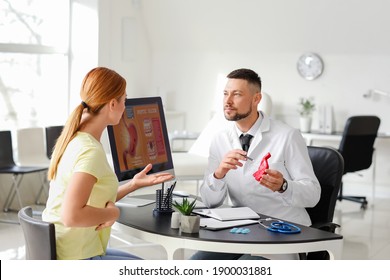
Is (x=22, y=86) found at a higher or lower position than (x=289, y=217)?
higher

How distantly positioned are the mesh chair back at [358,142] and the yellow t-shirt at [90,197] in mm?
4617

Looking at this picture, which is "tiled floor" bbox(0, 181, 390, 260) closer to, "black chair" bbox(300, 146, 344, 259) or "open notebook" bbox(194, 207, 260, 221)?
"black chair" bbox(300, 146, 344, 259)

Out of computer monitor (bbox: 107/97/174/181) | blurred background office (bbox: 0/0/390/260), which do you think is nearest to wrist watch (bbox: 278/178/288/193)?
computer monitor (bbox: 107/97/174/181)

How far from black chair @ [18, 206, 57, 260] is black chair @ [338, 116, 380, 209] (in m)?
4.79

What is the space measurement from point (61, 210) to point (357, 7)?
6028mm

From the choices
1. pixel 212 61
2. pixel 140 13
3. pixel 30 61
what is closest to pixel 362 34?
pixel 212 61

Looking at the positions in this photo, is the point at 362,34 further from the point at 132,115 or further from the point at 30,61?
the point at 132,115

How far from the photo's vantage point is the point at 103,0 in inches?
321

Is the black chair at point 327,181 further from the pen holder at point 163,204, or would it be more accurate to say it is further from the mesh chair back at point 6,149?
the mesh chair back at point 6,149

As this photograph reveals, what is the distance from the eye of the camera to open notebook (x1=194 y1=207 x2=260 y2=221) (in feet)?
10.4

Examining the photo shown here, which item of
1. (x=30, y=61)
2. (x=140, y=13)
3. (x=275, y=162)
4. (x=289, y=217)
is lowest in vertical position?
(x=289, y=217)

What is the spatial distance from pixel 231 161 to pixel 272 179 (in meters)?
0.20

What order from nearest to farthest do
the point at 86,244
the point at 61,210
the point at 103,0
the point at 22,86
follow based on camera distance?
the point at 61,210
the point at 86,244
the point at 22,86
the point at 103,0

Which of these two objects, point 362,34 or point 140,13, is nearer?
point 362,34
